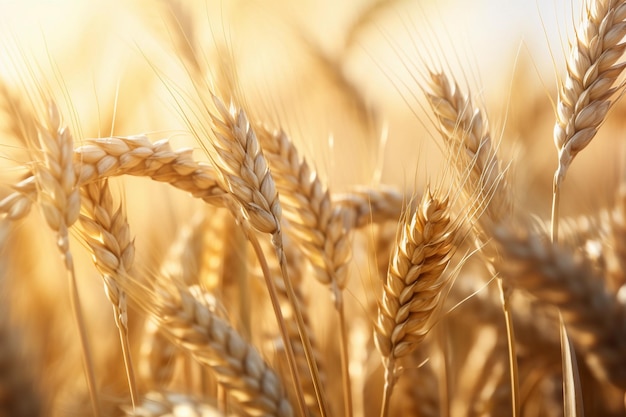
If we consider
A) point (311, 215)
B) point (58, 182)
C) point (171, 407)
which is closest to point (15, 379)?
point (171, 407)

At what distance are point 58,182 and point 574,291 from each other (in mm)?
737

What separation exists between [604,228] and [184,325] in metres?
0.80

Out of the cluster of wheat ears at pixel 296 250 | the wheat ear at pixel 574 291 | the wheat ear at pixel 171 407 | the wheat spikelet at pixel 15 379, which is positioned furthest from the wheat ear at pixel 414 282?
the wheat spikelet at pixel 15 379

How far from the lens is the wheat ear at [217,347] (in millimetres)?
804

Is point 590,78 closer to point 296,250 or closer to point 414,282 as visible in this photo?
point 414,282

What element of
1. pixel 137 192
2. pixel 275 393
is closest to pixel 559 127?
pixel 275 393

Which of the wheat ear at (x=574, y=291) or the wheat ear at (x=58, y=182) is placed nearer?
the wheat ear at (x=58, y=182)

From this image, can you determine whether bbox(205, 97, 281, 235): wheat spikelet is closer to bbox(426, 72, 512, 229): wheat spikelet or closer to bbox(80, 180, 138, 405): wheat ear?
bbox(80, 180, 138, 405): wheat ear

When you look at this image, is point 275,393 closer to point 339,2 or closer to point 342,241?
point 342,241

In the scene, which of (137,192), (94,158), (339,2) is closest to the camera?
(94,158)

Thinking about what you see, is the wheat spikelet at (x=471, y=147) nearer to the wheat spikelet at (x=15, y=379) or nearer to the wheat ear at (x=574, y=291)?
the wheat ear at (x=574, y=291)

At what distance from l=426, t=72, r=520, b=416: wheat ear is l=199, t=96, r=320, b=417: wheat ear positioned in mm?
268

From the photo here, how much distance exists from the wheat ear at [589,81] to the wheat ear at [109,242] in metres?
0.58

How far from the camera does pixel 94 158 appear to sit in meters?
0.71
